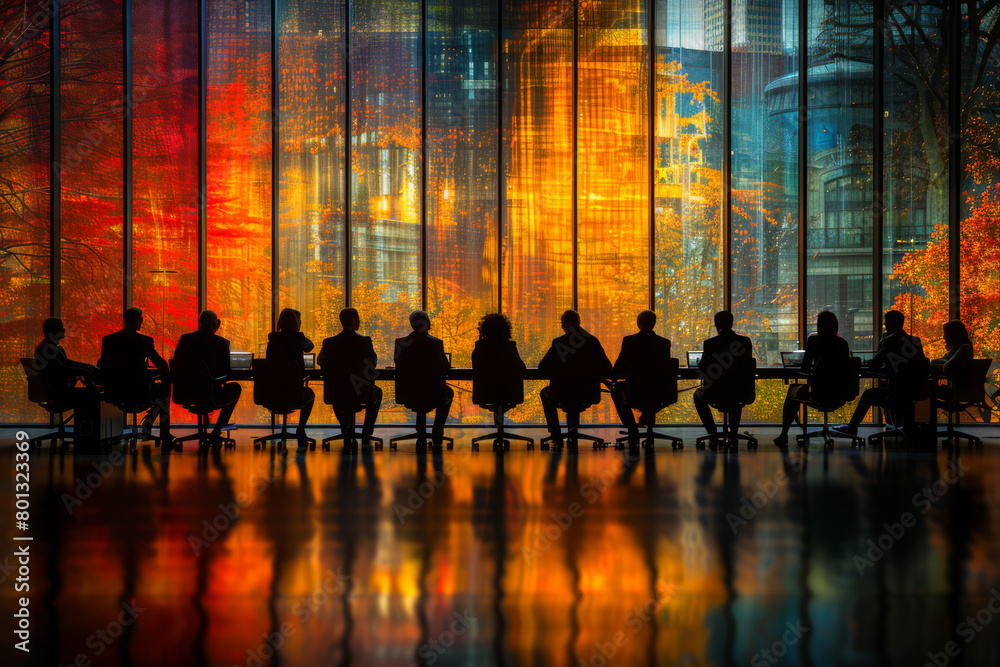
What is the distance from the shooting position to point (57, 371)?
6566 mm

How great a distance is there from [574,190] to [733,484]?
4567 millimetres

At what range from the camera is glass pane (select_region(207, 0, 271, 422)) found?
8.64m

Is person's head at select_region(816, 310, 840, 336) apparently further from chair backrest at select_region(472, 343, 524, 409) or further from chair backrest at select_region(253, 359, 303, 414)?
chair backrest at select_region(253, 359, 303, 414)

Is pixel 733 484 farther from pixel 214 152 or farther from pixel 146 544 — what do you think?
pixel 214 152

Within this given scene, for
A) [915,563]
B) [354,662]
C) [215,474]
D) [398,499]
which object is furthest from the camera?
[215,474]

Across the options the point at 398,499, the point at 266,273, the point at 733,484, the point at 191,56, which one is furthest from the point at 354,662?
the point at 191,56

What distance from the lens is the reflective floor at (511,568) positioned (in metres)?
2.33

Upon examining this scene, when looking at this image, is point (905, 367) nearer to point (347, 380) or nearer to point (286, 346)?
point (347, 380)

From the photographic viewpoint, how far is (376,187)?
8.64 m

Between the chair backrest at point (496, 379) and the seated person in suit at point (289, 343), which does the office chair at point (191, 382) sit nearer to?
the seated person in suit at point (289, 343)

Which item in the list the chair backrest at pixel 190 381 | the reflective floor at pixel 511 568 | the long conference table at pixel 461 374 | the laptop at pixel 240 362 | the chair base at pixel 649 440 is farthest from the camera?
the laptop at pixel 240 362

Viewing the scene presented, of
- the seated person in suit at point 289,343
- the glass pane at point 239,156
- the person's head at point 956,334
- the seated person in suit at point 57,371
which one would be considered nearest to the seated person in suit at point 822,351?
the person's head at point 956,334

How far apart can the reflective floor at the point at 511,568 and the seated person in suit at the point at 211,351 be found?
4.61 feet

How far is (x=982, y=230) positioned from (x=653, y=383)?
4992 mm
